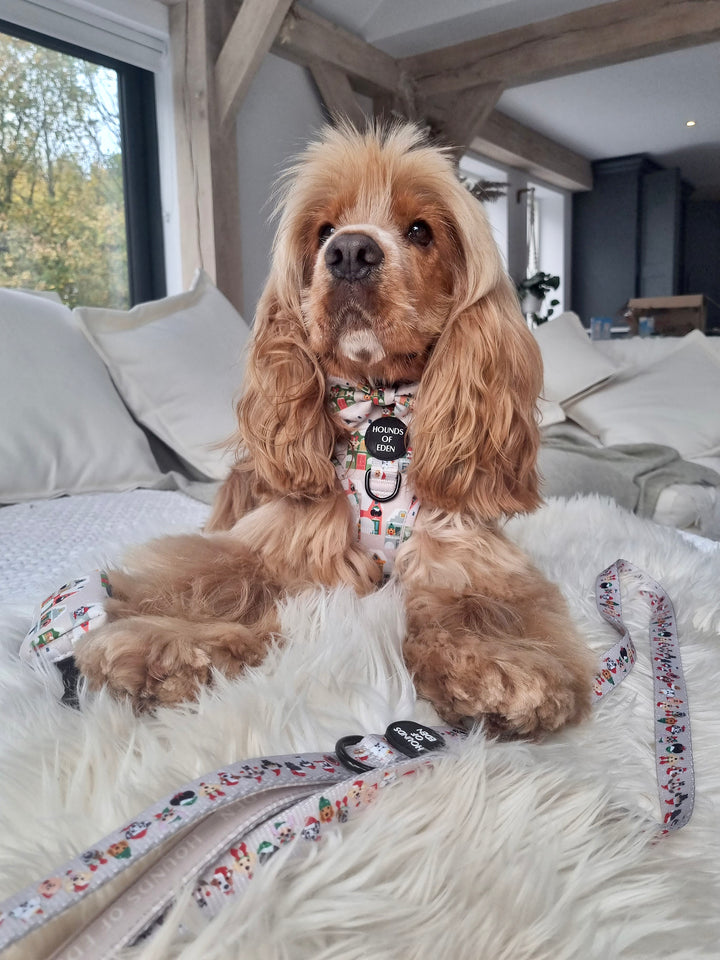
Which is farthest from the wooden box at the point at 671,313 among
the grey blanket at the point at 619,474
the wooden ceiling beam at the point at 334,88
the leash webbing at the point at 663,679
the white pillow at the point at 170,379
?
the leash webbing at the point at 663,679

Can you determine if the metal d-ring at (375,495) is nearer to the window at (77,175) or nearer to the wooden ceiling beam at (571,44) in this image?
the window at (77,175)

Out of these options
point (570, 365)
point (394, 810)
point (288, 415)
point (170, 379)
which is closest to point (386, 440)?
point (288, 415)

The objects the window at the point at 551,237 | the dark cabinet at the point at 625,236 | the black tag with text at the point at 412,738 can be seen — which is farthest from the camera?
the window at the point at 551,237

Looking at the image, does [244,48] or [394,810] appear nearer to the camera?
[394,810]

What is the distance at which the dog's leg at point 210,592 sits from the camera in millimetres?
682

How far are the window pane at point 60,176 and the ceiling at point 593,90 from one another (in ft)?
5.13

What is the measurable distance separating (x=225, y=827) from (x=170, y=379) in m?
1.83

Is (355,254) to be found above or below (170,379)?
above

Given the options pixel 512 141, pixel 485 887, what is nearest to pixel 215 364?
pixel 485 887

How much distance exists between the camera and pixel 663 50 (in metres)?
4.21

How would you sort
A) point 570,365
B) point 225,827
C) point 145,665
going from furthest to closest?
point 570,365 → point 145,665 → point 225,827

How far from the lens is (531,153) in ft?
22.7

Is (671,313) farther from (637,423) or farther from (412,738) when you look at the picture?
(412,738)

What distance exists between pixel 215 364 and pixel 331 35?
2.87m
